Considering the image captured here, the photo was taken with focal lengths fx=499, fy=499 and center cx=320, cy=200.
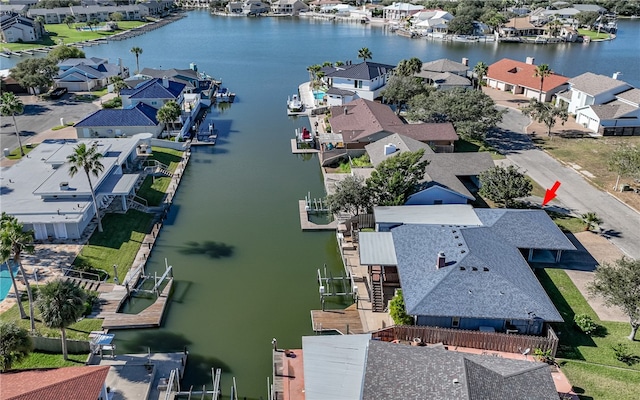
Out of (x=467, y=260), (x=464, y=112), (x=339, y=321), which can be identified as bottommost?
(x=339, y=321)

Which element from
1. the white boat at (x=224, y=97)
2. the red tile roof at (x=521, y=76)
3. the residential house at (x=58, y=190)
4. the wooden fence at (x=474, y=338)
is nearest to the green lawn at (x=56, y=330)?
the residential house at (x=58, y=190)

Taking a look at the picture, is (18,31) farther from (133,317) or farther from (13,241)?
(133,317)

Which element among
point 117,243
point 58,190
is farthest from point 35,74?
point 117,243

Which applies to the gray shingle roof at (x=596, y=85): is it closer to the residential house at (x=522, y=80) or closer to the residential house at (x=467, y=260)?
the residential house at (x=522, y=80)

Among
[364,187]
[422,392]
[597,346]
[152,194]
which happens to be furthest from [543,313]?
[152,194]

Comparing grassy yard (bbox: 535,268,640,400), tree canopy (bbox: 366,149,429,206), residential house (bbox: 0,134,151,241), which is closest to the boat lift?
tree canopy (bbox: 366,149,429,206)

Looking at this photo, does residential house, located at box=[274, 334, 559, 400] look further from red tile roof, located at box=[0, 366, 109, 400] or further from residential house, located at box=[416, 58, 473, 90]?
residential house, located at box=[416, 58, 473, 90]
